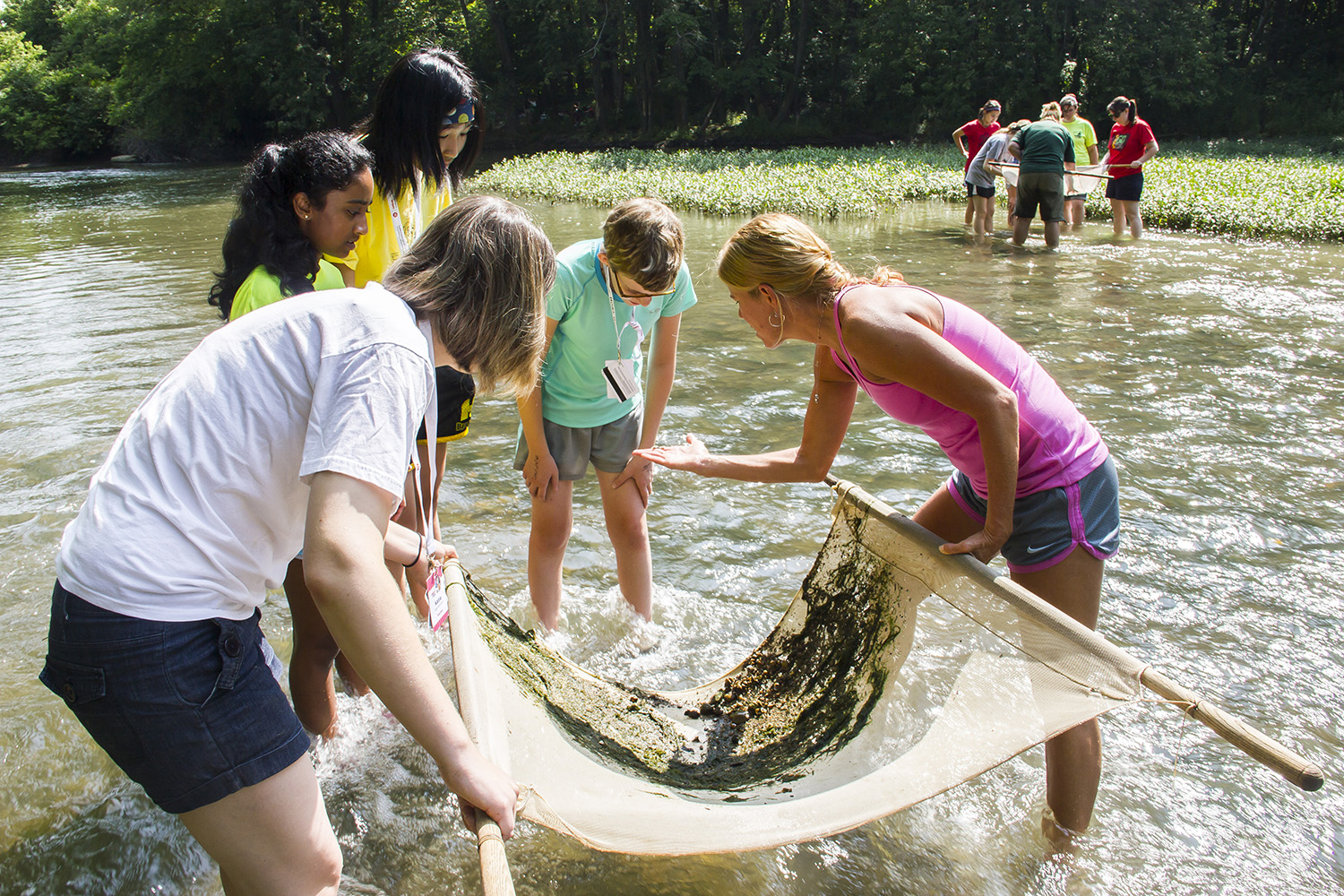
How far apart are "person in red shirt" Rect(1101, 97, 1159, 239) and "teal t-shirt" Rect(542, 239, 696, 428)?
11.3 metres

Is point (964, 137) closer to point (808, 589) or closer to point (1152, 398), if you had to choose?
point (1152, 398)

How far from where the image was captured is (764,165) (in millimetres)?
24453

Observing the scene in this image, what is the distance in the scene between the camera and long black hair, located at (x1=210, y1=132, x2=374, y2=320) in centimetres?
257

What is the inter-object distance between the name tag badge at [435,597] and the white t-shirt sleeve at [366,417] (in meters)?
0.84

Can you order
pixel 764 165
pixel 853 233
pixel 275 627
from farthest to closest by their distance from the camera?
pixel 764 165 < pixel 853 233 < pixel 275 627

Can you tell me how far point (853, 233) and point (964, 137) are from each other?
298cm

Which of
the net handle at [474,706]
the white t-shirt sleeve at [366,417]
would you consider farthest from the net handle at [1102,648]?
the white t-shirt sleeve at [366,417]

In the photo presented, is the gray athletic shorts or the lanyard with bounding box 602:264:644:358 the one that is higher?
the lanyard with bounding box 602:264:644:358

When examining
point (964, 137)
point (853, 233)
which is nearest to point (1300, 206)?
point (964, 137)

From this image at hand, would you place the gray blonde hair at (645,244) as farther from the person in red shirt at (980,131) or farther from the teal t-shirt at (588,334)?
the person in red shirt at (980,131)

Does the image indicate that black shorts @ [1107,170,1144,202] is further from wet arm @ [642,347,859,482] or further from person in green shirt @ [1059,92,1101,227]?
wet arm @ [642,347,859,482]

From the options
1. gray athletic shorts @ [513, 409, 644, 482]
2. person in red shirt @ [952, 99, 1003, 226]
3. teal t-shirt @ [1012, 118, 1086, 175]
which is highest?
person in red shirt @ [952, 99, 1003, 226]

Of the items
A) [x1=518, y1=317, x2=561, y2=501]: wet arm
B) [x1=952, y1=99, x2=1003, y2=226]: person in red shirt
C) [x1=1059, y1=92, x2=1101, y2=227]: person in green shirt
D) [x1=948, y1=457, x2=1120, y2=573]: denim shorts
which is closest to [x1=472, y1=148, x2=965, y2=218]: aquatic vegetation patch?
[x1=952, y1=99, x2=1003, y2=226]: person in red shirt

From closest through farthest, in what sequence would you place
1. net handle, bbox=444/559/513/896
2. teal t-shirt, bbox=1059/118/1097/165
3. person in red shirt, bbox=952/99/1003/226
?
net handle, bbox=444/559/513/896, teal t-shirt, bbox=1059/118/1097/165, person in red shirt, bbox=952/99/1003/226
